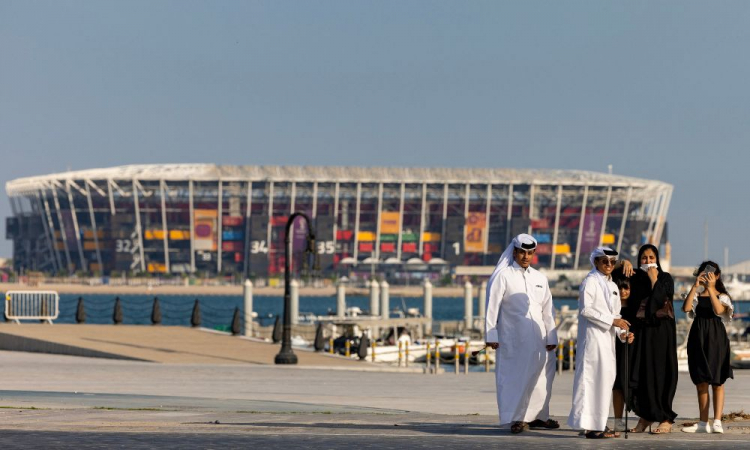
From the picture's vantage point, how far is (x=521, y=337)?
12.5 m

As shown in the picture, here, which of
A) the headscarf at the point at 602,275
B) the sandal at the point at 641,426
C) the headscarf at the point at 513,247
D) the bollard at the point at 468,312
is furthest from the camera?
the bollard at the point at 468,312

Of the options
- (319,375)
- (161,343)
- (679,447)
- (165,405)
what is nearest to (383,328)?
(161,343)

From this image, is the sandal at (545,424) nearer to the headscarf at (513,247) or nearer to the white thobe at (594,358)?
the white thobe at (594,358)

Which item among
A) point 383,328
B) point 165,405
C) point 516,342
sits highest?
point 516,342

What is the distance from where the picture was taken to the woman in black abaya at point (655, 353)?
12273mm

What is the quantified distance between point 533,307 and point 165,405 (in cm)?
548

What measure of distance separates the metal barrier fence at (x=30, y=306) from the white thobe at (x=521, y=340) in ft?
105

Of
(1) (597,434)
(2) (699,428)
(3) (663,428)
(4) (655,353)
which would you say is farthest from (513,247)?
(2) (699,428)

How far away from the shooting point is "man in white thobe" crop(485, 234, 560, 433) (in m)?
12.4

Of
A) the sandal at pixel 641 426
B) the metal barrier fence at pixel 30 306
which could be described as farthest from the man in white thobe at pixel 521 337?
the metal barrier fence at pixel 30 306

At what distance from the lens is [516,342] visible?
41.2ft

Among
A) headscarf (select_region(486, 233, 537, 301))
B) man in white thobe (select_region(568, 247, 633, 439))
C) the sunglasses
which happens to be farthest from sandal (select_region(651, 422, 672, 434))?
headscarf (select_region(486, 233, 537, 301))

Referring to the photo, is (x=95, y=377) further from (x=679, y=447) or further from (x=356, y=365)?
(x=679, y=447)

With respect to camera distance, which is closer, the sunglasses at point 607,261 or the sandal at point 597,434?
the sandal at point 597,434
